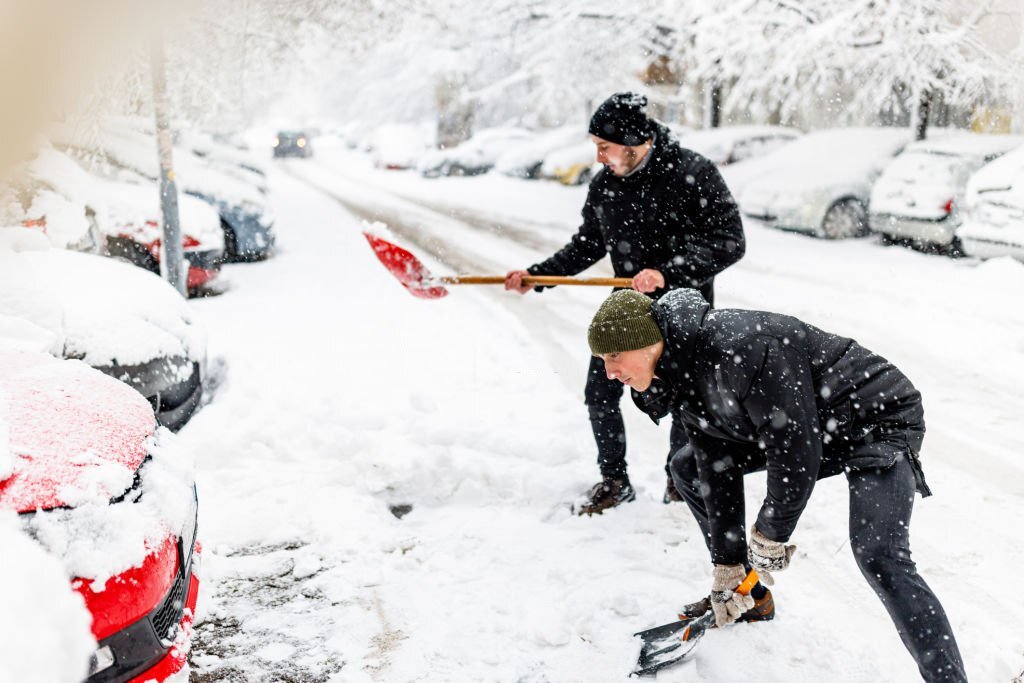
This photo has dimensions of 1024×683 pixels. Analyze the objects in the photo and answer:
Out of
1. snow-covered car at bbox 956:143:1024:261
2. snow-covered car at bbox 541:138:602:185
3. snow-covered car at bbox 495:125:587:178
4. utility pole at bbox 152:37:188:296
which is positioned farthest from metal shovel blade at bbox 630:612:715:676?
snow-covered car at bbox 495:125:587:178

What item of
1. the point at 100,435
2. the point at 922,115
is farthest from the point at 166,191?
the point at 922,115

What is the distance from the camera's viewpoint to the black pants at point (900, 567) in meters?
2.19

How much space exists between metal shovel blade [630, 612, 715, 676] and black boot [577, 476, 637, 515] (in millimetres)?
945

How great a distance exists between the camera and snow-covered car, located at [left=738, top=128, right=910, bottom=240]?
36.1 feet

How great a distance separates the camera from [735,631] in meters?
2.87

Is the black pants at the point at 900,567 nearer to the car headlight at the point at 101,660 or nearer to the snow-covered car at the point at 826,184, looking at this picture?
the car headlight at the point at 101,660

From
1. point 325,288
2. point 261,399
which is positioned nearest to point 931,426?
point 261,399

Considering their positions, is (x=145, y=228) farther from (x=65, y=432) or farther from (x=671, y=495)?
(x=671, y=495)

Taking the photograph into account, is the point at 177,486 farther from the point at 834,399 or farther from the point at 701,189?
the point at 701,189

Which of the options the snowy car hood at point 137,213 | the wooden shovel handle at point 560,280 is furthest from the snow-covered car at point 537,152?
the wooden shovel handle at point 560,280

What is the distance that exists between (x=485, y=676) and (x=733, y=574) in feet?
2.88

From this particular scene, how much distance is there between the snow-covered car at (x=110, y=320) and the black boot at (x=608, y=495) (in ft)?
7.38

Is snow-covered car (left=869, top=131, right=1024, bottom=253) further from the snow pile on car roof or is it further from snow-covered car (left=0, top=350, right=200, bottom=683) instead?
the snow pile on car roof

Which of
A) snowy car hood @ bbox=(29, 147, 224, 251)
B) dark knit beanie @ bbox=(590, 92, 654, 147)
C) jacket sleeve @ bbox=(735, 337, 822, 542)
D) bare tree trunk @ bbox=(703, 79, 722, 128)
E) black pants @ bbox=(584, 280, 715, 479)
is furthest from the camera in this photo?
bare tree trunk @ bbox=(703, 79, 722, 128)
